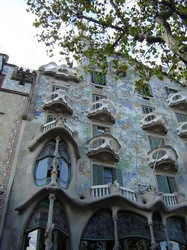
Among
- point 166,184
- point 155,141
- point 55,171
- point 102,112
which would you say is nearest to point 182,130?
point 155,141

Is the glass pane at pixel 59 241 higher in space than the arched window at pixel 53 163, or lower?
lower

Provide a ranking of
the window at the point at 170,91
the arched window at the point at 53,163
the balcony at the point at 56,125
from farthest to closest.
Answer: the window at the point at 170,91 → the balcony at the point at 56,125 → the arched window at the point at 53,163

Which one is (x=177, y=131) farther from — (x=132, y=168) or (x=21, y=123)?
(x=21, y=123)

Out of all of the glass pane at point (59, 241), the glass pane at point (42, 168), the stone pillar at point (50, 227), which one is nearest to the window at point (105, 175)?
the glass pane at point (42, 168)

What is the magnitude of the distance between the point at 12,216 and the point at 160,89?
56.7 ft

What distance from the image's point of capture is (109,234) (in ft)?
42.4

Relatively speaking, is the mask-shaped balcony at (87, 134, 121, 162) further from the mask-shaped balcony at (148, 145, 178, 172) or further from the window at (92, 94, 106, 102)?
the window at (92, 94, 106, 102)

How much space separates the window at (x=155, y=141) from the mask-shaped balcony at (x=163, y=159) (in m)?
1.33

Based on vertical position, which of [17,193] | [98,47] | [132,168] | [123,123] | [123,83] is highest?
[123,83]

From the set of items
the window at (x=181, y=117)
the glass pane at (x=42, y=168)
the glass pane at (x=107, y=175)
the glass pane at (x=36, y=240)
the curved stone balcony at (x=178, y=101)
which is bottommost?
the glass pane at (x=36, y=240)

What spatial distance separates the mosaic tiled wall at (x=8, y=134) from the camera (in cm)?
1337

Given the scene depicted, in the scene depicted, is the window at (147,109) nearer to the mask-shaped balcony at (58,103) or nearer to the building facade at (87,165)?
the building facade at (87,165)

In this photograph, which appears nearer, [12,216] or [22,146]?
[12,216]

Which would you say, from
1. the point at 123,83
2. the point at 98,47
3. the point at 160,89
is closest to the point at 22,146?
the point at 98,47
